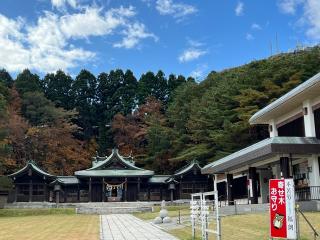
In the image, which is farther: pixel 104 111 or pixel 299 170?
pixel 104 111

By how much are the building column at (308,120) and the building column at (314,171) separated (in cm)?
137

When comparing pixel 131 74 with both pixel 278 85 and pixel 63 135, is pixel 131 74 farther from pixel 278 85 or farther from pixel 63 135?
pixel 278 85

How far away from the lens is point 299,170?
2558cm

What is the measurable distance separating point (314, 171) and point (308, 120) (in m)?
2.84

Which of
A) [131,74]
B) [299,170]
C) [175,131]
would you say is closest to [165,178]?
[175,131]

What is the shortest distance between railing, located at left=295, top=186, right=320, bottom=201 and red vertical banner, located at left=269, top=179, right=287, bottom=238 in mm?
13828

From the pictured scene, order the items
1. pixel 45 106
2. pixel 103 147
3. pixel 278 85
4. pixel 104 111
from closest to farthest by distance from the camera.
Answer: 1. pixel 278 85
2. pixel 45 106
3. pixel 103 147
4. pixel 104 111

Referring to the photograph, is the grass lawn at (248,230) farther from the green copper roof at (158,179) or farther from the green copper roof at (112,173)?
the green copper roof at (158,179)

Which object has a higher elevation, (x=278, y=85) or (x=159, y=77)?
(x=159, y=77)

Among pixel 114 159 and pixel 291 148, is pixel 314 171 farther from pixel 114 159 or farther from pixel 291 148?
pixel 114 159

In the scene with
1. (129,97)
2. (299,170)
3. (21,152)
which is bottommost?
(299,170)

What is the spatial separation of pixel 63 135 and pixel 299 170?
129 ft

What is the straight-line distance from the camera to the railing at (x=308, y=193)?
2189 centimetres

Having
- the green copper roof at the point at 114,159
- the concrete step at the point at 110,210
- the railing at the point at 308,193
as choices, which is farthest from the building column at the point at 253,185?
the green copper roof at the point at 114,159
